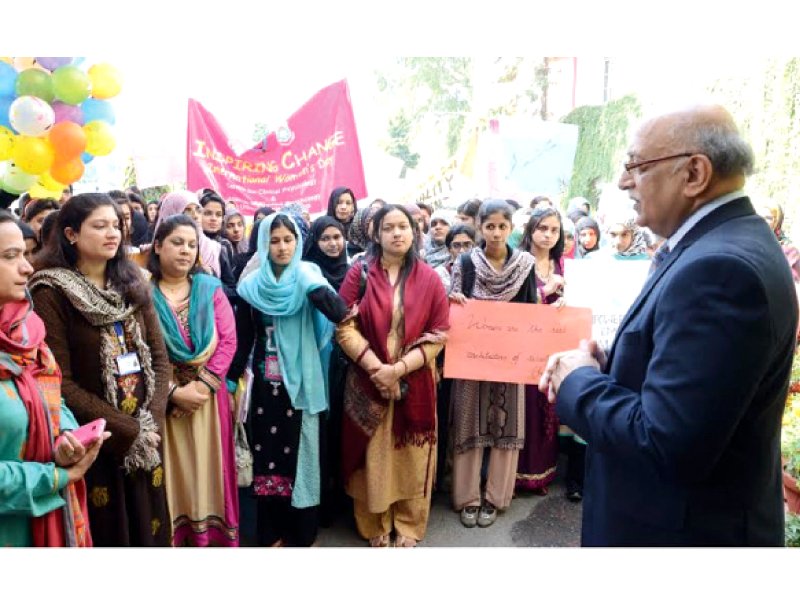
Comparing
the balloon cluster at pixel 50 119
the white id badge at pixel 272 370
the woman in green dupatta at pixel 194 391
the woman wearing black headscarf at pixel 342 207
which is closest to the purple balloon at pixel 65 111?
the balloon cluster at pixel 50 119

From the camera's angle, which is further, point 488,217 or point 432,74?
point 432,74

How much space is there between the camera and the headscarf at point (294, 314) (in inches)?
113

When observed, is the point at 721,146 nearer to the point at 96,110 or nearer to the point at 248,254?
the point at 248,254

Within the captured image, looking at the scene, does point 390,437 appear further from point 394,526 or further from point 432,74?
point 432,74

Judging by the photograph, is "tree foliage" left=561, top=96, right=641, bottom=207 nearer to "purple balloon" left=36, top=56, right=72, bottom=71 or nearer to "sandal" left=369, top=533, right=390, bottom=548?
"purple balloon" left=36, top=56, right=72, bottom=71

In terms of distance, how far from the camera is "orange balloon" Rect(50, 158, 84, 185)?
159 inches

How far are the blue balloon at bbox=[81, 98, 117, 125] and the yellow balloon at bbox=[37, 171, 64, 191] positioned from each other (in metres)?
0.49

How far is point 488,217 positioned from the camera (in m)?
3.37

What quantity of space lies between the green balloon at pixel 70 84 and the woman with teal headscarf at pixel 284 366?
2.03 m

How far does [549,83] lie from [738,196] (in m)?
19.1

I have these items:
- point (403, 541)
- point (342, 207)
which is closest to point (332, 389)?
point (403, 541)

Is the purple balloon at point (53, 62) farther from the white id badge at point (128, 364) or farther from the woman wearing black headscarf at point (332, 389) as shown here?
the white id badge at point (128, 364)

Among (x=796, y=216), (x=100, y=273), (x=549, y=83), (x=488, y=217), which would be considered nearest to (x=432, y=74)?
(x=549, y=83)

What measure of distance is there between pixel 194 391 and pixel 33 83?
2.66 metres
